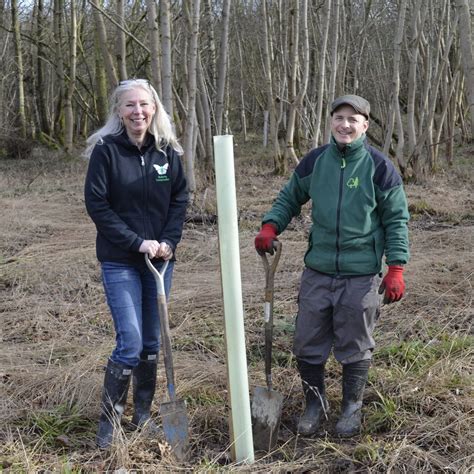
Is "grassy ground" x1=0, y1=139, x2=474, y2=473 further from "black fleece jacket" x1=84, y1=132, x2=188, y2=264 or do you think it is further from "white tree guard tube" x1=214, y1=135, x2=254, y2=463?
"black fleece jacket" x1=84, y1=132, x2=188, y2=264

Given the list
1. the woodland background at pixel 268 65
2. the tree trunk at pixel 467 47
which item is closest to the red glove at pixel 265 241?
the tree trunk at pixel 467 47

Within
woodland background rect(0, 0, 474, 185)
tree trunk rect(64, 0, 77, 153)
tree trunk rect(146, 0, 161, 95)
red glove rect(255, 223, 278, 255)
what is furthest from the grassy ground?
tree trunk rect(64, 0, 77, 153)

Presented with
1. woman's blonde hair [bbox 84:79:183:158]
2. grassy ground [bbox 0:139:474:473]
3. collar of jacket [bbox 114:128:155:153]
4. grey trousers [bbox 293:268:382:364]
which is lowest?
grassy ground [bbox 0:139:474:473]

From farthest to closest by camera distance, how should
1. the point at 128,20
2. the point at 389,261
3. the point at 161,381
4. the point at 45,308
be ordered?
the point at 128,20 < the point at 45,308 < the point at 161,381 < the point at 389,261

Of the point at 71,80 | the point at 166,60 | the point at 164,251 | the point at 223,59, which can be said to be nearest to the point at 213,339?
the point at 164,251

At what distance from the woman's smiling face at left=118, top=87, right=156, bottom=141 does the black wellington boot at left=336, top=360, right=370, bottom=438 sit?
1.51 meters

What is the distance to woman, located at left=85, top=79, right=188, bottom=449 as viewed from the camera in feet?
9.54

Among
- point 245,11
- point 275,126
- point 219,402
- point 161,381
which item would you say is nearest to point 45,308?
point 161,381

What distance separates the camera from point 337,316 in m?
3.06

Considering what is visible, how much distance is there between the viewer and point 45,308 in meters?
4.94

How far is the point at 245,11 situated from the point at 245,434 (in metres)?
20.3

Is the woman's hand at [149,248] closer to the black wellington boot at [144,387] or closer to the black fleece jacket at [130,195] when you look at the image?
the black fleece jacket at [130,195]

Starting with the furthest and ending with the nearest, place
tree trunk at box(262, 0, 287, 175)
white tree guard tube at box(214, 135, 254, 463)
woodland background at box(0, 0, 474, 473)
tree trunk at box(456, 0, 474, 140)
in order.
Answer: tree trunk at box(262, 0, 287, 175), tree trunk at box(456, 0, 474, 140), woodland background at box(0, 0, 474, 473), white tree guard tube at box(214, 135, 254, 463)

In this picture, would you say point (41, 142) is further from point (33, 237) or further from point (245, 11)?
point (33, 237)
